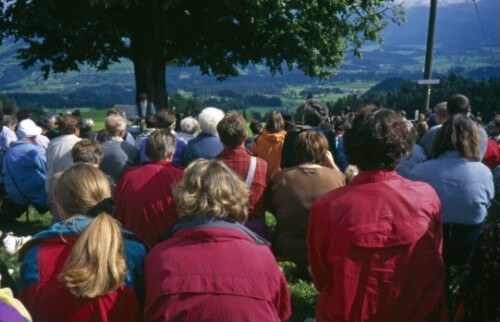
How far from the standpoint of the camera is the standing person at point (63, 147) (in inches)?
275

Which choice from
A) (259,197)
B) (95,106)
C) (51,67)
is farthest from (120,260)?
(95,106)

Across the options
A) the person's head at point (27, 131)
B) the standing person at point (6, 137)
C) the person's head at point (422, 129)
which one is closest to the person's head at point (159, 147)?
the person's head at point (27, 131)

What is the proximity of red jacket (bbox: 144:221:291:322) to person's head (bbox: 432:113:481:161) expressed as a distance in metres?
2.23

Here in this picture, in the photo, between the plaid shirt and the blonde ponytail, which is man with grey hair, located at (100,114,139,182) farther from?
the blonde ponytail

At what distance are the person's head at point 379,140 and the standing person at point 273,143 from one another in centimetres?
498

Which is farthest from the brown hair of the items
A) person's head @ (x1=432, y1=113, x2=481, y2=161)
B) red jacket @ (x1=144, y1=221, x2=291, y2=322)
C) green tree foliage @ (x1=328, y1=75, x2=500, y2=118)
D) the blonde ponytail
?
green tree foliage @ (x1=328, y1=75, x2=500, y2=118)

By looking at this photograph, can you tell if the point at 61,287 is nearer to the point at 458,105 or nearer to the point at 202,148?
the point at 202,148

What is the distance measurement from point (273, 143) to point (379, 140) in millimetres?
5143

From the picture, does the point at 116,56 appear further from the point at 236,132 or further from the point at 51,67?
the point at 236,132

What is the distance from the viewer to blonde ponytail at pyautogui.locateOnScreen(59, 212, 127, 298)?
2770 millimetres

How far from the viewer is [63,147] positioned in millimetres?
7066

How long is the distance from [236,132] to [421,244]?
308 centimetres

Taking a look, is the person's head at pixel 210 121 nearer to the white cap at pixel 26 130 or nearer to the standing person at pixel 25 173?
the standing person at pixel 25 173

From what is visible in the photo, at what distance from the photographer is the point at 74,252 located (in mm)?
2797
